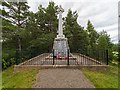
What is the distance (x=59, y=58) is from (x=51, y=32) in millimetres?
11293

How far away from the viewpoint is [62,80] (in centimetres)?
676

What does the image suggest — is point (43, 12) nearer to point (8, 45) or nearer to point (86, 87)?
point (8, 45)

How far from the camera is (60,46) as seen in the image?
13250 millimetres

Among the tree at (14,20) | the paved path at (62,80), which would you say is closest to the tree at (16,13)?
the tree at (14,20)

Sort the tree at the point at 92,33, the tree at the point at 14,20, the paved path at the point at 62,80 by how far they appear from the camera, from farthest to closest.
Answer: the tree at the point at 92,33 < the tree at the point at 14,20 < the paved path at the point at 62,80

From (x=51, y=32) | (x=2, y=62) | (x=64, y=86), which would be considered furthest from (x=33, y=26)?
(x=64, y=86)

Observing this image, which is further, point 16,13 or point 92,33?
point 92,33

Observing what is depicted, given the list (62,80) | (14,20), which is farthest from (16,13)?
(62,80)

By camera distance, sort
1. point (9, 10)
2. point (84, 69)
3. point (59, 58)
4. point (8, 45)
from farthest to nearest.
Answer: point (8, 45), point (9, 10), point (59, 58), point (84, 69)

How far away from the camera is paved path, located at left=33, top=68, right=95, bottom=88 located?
6.16 m

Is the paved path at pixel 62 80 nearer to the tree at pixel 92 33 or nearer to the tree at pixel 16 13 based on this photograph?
the tree at pixel 16 13

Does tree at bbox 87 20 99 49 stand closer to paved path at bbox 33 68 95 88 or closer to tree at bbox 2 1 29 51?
tree at bbox 2 1 29 51

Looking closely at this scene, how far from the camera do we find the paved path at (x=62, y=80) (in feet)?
20.2

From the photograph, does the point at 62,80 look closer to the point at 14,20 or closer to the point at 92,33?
the point at 14,20
